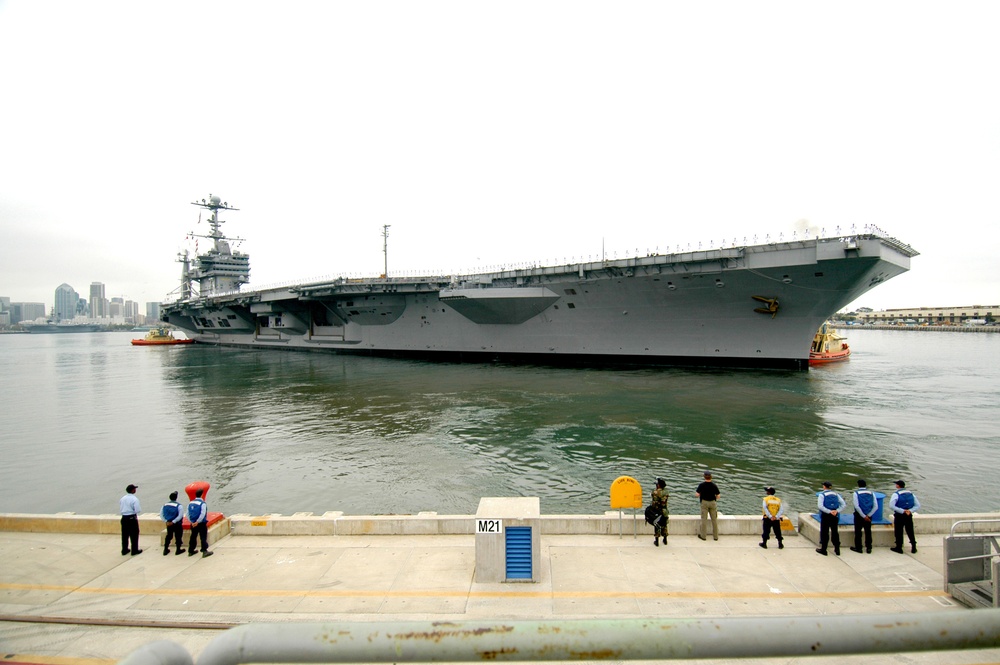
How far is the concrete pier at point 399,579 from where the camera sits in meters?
4.44

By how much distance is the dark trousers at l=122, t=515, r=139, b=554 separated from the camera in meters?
5.84

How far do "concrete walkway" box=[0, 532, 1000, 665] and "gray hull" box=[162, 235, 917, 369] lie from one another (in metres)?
17.7

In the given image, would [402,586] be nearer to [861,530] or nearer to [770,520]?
[770,520]

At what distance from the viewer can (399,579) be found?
5121 millimetres

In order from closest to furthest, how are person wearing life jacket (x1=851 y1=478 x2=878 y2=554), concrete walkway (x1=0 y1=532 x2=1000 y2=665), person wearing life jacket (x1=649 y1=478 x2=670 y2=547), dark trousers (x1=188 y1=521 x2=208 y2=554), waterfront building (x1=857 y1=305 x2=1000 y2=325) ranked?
concrete walkway (x1=0 y1=532 x2=1000 y2=665)
person wearing life jacket (x1=851 y1=478 x2=878 y2=554)
person wearing life jacket (x1=649 y1=478 x2=670 y2=547)
dark trousers (x1=188 y1=521 x2=208 y2=554)
waterfront building (x1=857 y1=305 x2=1000 y2=325)

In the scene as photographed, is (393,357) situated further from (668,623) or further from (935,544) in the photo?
(668,623)

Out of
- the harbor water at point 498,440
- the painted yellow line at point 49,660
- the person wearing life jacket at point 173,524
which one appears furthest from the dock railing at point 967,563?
the person wearing life jacket at point 173,524

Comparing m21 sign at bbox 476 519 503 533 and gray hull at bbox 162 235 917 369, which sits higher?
gray hull at bbox 162 235 917 369

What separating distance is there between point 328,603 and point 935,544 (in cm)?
643

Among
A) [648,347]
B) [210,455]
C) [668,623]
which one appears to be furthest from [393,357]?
[668,623]

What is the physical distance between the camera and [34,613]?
465 centimetres

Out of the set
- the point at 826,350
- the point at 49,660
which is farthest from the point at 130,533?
the point at 826,350

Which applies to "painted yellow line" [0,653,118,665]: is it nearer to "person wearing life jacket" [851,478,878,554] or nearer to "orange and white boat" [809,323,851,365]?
"person wearing life jacket" [851,478,878,554]

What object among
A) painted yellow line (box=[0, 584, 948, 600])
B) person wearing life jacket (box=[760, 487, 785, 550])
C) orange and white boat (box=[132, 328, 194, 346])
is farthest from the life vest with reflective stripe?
orange and white boat (box=[132, 328, 194, 346])
